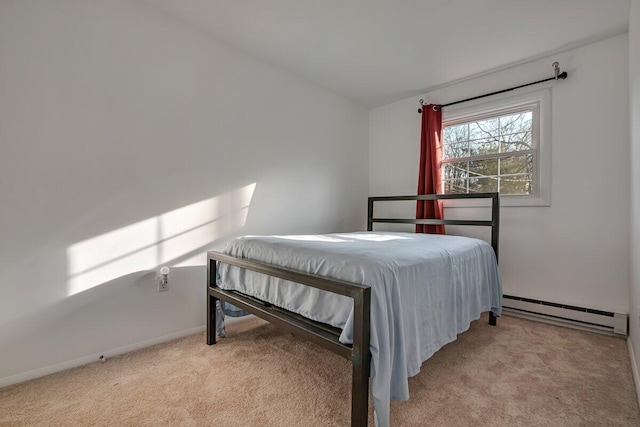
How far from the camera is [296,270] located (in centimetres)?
152

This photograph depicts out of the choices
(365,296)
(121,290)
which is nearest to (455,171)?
(365,296)

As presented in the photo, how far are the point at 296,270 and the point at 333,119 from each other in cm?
234

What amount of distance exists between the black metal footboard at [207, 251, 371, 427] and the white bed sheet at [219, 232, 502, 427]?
39 mm

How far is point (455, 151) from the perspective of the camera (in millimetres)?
3260

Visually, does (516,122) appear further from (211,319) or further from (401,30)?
(211,319)

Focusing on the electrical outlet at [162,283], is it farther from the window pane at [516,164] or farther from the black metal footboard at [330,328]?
the window pane at [516,164]

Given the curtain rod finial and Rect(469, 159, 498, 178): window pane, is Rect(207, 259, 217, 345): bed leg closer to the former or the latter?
Rect(469, 159, 498, 178): window pane

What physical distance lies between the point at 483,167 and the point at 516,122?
0.49 meters

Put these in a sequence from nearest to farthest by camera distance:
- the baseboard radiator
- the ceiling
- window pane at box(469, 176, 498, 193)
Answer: the ceiling → the baseboard radiator → window pane at box(469, 176, 498, 193)

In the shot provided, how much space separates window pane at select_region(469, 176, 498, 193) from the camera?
297 cm

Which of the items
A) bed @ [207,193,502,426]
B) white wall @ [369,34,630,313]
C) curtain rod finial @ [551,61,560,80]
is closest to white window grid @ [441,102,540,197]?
white wall @ [369,34,630,313]

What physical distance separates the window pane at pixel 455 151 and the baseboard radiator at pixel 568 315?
58.6 inches

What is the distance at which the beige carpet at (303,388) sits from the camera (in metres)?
1.32

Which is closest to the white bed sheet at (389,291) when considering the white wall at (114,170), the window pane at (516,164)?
the white wall at (114,170)
